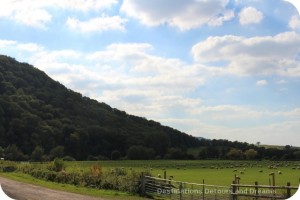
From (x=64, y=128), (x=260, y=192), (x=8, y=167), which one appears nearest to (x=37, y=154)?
(x=8, y=167)

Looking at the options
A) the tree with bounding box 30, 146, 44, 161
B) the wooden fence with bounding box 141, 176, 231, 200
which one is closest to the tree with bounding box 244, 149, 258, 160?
the wooden fence with bounding box 141, 176, 231, 200

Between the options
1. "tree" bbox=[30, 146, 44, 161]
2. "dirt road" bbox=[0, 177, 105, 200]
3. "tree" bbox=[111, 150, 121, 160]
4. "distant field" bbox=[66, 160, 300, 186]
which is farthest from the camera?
"tree" bbox=[111, 150, 121, 160]

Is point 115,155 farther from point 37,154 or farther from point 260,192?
point 260,192

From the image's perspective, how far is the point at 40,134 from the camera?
4153cm

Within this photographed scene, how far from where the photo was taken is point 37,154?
140 ft

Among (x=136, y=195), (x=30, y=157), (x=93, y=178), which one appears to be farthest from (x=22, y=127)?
(x=136, y=195)

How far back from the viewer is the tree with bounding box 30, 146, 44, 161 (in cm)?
4225

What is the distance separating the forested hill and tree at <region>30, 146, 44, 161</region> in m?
0.14

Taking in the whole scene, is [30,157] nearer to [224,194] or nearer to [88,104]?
[88,104]

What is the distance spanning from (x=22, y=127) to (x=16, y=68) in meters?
6.84

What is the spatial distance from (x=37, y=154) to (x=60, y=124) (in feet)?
18.7

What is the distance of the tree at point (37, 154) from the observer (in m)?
42.2

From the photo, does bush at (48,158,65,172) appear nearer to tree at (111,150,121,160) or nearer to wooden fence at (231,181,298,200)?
tree at (111,150,121,160)

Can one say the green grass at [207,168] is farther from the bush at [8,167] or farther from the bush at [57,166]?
the bush at [8,167]
